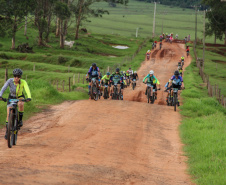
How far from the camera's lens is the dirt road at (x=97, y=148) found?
795cm

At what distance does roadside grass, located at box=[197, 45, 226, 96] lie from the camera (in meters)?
50.2

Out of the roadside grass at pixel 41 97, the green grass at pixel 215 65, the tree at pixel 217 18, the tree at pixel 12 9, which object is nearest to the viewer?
the roadside grass at pixel 41 97

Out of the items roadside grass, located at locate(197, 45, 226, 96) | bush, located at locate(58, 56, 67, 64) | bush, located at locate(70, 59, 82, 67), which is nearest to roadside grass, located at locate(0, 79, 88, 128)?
roadside grass, located at locate(197, 45, 226, 96)

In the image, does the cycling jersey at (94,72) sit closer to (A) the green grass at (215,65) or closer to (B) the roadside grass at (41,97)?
(B) the roadside grass at (41,97)

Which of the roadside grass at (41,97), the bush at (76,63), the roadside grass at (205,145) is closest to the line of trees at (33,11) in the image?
the bush at (76,63)

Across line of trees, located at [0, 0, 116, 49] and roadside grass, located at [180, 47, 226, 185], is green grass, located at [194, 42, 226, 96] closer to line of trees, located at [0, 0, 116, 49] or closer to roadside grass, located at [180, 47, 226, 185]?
roadside grass, located at [180, 47, 226, 185]

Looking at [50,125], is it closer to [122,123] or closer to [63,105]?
[122,123]

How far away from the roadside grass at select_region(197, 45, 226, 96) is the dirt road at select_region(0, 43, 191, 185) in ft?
86.5

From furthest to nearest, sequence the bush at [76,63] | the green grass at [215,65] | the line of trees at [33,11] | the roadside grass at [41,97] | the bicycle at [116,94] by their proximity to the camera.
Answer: the line of trees at [33,11] → the bush at [76,63] → the green grass at [215,65] → the bicycle at [116,94] → the roadside grass at [41,97]

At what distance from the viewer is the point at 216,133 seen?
13.5 m

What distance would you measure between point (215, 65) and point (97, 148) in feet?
187

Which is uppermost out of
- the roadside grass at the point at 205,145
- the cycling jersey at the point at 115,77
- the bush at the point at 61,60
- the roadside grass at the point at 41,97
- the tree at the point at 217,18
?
the tree at the point at 217,18

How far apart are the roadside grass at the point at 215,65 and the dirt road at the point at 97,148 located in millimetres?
26368

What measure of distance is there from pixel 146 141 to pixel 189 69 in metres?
42.4
